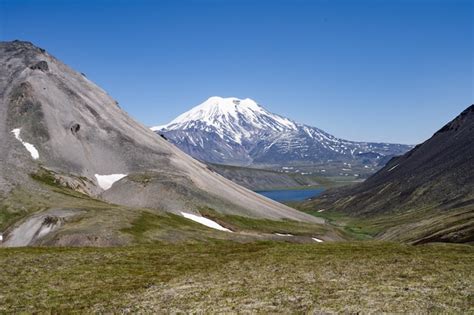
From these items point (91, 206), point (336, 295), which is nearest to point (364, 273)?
point (336, 295)

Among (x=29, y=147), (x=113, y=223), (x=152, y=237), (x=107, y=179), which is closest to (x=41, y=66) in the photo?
(x=29, y=147)

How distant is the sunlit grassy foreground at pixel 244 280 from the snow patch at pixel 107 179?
3492 inches

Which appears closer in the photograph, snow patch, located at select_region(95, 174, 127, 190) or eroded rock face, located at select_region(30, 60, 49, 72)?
snow patch, located at select_region(95, 174, 127, 190)

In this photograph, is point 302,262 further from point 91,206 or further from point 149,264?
point 91,206

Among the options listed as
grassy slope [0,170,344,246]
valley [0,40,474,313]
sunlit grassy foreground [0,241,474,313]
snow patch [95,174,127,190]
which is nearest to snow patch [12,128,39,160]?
valley [0,40,474,313]

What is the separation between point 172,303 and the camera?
91.6ft

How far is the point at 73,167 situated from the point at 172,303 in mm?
119965

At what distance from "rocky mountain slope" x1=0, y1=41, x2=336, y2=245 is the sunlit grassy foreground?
159 feet

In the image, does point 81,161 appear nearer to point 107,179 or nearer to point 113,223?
point 107,179

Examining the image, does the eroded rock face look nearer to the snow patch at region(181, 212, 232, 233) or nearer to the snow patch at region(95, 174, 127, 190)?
the snow patch at region(95, 174, 127, 190)

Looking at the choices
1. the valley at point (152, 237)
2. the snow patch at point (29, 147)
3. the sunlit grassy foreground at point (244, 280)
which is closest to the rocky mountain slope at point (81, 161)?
the snow patch at point (29, 147)

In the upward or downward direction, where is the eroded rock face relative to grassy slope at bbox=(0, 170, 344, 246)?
upward

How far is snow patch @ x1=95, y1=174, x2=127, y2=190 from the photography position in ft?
452

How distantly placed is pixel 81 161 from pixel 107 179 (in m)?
10.8
